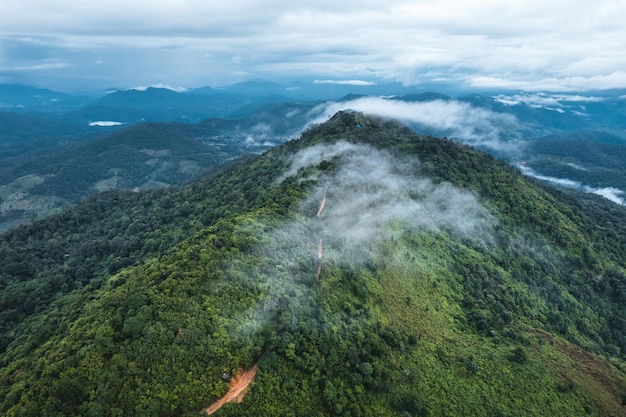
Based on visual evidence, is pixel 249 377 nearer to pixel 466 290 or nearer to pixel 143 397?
pixel 143 397

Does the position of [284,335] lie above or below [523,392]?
above

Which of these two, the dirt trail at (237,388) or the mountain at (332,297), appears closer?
the dirt trail at (237,388)

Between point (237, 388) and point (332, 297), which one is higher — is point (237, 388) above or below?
below

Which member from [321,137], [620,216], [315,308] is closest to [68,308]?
[315,308]

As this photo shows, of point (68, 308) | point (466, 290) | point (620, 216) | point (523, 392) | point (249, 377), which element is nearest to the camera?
point (249, 377)

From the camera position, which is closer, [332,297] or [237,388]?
[237,388]
